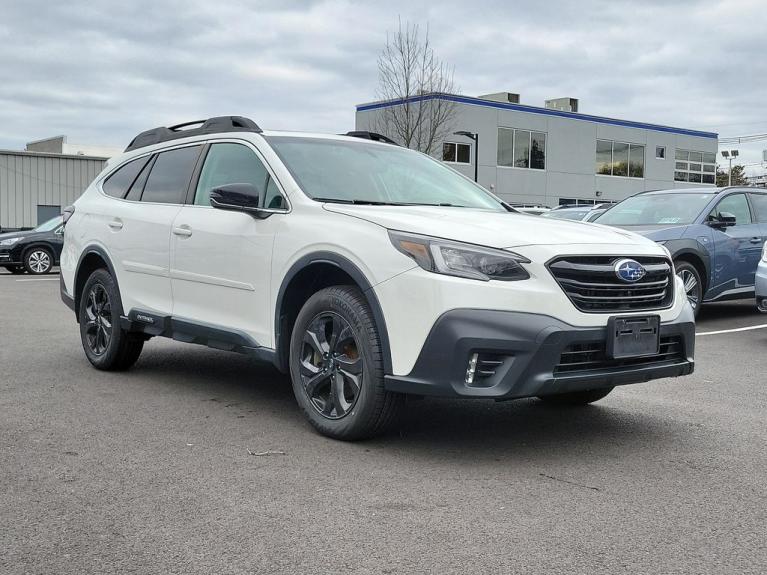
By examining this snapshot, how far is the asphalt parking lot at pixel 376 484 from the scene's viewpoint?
316cm

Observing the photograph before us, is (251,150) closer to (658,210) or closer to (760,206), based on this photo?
(658,210)

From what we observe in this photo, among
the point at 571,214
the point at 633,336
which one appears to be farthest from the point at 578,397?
the point at 571,214

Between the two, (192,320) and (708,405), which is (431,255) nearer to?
(192,320)

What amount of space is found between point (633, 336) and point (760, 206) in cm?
791

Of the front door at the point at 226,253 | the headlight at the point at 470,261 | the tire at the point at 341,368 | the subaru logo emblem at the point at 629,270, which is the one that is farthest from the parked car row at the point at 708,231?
the headlight at the point at 470,261

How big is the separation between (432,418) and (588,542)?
7.01 ft

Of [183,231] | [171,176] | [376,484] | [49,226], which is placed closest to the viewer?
[376,484]

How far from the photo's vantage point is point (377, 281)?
14.5 ft

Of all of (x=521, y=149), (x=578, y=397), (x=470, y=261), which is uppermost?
(x=521, y=149)

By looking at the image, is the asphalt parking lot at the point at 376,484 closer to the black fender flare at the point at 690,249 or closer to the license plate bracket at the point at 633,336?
the license plate bracket at the point at 633,336

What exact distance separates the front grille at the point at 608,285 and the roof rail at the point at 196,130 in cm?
239

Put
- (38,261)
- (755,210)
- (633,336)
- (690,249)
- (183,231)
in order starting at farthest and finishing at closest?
1. (38,261)
2. (755,210)
3. (690,249)
4. (183,231)
5. (633,336)

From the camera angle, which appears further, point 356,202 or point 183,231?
point 183,231

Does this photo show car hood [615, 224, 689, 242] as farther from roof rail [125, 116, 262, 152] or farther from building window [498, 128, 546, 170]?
building window [498, 128, 546, 170]
